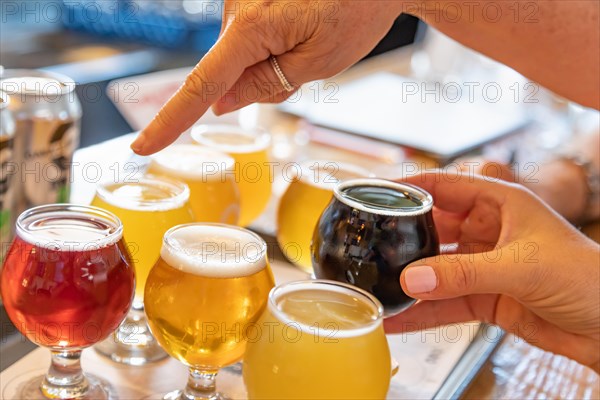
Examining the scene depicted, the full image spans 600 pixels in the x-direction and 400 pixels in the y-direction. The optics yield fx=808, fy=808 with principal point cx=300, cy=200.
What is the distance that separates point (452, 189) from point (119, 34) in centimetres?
285

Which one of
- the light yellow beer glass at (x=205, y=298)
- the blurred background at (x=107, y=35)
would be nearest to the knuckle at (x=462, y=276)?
the light yellow beer glass at (x=205, y=298)

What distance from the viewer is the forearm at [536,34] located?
148 cm

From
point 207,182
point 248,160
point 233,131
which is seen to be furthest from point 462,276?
point 233,131

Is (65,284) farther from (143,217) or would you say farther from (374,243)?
(374,243)

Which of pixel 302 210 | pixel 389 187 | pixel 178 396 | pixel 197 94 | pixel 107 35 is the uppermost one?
pixel 197 94

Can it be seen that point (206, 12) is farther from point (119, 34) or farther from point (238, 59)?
point (238, 59)

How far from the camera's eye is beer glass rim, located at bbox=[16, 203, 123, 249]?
969 mm

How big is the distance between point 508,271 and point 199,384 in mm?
452

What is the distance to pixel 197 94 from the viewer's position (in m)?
1.13

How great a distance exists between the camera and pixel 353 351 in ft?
3.08

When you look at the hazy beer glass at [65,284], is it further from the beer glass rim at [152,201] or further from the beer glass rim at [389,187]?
the beer glass rim at [389,187]

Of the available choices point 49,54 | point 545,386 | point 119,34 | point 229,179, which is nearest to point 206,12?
point 119,34

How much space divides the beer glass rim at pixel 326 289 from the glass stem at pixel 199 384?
0.16m

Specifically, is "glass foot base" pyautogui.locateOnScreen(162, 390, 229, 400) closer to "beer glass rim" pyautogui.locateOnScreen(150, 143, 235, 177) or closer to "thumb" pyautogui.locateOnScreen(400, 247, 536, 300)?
"thumb" pyautogui.locateOnScreen(400, 247, 536, 300)
